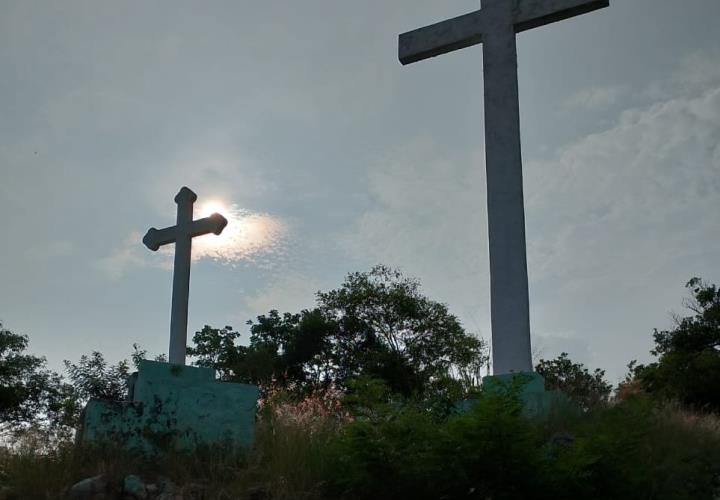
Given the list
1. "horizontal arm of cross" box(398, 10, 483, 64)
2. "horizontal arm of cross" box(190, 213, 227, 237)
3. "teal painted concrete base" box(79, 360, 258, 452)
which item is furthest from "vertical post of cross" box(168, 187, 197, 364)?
"horizontal arm of cross" box(398, 10, 483, 64)

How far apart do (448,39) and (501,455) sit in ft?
18.2

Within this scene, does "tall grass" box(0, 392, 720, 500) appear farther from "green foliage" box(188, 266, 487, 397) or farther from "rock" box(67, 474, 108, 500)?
"green foliage" box(188, 266, 487, 397)

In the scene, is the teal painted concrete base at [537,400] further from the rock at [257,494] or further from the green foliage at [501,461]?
the rock at [257,494]

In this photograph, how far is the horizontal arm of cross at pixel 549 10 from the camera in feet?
26.5

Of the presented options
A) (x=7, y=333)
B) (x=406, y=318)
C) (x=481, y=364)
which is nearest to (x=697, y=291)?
(x=406, y=318)

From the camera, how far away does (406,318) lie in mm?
24719

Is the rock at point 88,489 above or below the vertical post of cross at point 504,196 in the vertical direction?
below

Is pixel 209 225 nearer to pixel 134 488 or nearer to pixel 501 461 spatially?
pixel 134 488

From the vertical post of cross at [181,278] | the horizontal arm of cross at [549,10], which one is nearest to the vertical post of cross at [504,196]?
the horizontal arm of cross at [549,10]

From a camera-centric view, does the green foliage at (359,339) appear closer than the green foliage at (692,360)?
No

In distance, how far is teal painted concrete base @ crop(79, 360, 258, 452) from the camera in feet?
19.5

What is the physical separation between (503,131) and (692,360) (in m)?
11.3

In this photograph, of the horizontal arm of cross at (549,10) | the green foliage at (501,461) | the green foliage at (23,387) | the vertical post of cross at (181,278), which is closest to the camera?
the green foliage at (501,461)

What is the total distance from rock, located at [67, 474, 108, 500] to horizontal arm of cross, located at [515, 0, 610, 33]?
6.26 m
